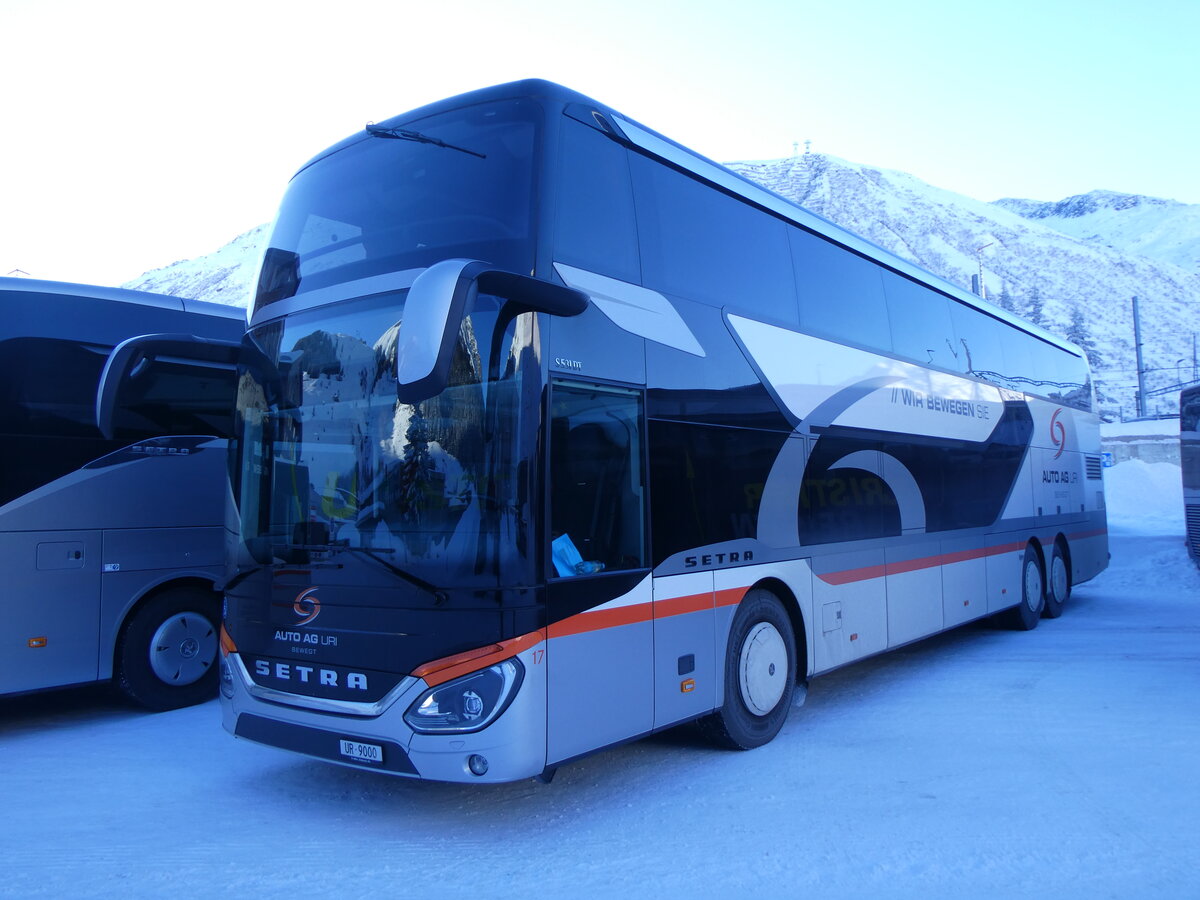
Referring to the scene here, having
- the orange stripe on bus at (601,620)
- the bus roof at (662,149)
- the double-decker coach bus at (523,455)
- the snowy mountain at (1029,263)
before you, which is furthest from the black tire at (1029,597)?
the snowy mountain at (1029,263)

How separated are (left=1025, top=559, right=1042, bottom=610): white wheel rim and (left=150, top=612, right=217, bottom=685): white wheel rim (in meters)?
9.89

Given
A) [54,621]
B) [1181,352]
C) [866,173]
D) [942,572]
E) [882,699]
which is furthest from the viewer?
[866,173]

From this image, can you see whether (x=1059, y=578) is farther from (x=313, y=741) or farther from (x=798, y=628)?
(x=313, y=741)

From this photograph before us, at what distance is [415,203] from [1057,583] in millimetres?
11659

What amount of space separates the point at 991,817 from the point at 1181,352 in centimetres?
11000

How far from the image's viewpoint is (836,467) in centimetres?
789

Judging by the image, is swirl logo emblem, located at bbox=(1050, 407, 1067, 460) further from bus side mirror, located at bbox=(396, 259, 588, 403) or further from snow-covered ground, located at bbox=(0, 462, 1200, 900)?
bus side mirror, located at bbox=(396, 259, 588, 403)

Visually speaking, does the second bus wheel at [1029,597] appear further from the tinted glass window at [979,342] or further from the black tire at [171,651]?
the black tire at [171,651]

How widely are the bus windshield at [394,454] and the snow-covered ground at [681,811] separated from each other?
1.47m

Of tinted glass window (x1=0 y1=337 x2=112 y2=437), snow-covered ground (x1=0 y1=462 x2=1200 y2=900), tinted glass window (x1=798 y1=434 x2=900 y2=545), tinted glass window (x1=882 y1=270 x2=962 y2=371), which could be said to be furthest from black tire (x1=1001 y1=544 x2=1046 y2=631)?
tinted glass window (x1=0 y1=337 x2=112 y2=437)

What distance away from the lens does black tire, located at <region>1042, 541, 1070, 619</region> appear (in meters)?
13.2

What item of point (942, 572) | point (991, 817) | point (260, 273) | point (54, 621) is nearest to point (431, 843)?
point (991, 817)

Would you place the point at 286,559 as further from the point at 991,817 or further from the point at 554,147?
the point at 991,817

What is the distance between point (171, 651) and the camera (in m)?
8.19
